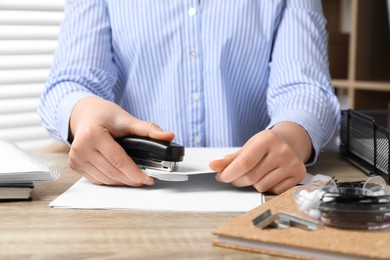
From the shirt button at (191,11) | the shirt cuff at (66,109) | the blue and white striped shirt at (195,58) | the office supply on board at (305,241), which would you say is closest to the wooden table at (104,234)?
the office supply on board at (305,241)

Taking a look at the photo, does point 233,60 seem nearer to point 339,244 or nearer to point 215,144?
point 215,144

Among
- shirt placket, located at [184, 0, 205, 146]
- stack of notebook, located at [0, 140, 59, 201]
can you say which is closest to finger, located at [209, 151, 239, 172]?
stack of notebook, located at [0, 140, 59, 201]

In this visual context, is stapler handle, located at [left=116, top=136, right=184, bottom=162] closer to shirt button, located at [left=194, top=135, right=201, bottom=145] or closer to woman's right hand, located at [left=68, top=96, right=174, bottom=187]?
woman's right hand, located at [left=68, top=96, right=174, bottom=187]

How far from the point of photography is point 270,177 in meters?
0.84

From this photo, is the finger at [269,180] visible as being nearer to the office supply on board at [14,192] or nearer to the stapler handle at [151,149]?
the stapler handle at [151,149]

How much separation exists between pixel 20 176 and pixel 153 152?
18cm

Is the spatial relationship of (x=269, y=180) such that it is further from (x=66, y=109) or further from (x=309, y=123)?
(x=66, y=109)

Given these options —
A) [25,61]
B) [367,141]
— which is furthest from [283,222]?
Result: [25,61]

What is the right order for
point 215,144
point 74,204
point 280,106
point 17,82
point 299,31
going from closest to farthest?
1. point 74,204
2. point 280,106
3. point 299,31
4. point 215,144
5. point 17,82

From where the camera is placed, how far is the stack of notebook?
0.81m

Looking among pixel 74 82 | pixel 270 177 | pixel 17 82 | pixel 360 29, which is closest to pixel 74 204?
pixel 270 177

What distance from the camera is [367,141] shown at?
998mm

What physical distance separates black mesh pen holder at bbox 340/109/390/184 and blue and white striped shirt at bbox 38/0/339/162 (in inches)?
5.2

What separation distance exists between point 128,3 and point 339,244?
2.96ft
